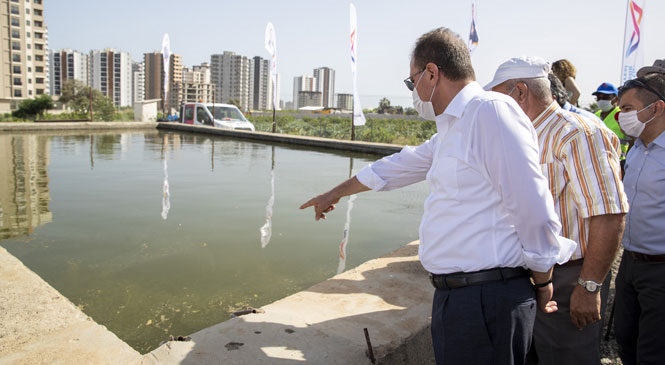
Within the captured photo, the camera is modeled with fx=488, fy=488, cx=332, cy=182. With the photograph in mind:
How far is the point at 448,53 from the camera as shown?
1470 mm

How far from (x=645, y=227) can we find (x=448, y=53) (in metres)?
1.48

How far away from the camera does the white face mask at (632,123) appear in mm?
2295

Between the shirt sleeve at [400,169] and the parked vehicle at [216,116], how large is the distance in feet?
56.6

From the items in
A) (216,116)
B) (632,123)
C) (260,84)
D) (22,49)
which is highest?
(260,84)

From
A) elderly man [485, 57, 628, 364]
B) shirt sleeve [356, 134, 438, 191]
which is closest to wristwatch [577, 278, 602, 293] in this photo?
elderly man [485, 57, 628, 364]

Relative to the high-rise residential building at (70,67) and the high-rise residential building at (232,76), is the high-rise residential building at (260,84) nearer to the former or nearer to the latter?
the high-rise residential building at (232,76)

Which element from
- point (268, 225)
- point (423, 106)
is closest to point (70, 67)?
point (268, 225)

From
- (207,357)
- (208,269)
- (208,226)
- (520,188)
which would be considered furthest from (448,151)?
(208,226)

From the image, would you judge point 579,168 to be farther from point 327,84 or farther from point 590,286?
point 327,84

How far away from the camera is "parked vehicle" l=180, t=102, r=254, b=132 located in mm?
19172

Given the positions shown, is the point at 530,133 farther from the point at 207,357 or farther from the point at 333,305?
the point at 333,305

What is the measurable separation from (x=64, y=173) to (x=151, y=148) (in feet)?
16.0

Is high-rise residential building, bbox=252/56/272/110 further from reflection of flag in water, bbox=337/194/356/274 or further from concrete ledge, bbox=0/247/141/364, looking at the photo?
concrete ledge, bbox=0/247/141/364

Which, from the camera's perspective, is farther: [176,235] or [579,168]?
[176,235]
